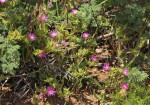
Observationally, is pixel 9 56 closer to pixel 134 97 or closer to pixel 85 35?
pixel 85 35

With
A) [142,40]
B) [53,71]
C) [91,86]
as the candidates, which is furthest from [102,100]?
[142,40]

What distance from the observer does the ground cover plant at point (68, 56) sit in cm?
227

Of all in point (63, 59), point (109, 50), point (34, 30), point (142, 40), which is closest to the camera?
point (34, 30)

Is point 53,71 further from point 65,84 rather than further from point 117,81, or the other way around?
point 117,81

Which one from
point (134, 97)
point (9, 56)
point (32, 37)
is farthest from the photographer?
point (134, 97)

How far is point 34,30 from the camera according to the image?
2.31m

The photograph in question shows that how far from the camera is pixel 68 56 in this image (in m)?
2.49

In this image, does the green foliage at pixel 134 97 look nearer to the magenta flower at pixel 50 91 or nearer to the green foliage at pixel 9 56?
the magenta flower at pixel 50 91

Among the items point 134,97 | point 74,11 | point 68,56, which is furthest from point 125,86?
point 74,11

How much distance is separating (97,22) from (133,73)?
52cm

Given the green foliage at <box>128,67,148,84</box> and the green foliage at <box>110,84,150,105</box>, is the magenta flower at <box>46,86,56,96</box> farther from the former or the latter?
the green foliage at <box>128,67,148,84</box>

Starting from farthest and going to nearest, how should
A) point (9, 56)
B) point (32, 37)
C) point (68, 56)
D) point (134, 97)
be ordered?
point (68, 56) < point (134, 97) < point (32, 37) < point (9, 56)

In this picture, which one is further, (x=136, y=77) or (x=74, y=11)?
(x=74, y=11)

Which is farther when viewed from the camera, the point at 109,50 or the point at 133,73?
the point at 109,50
